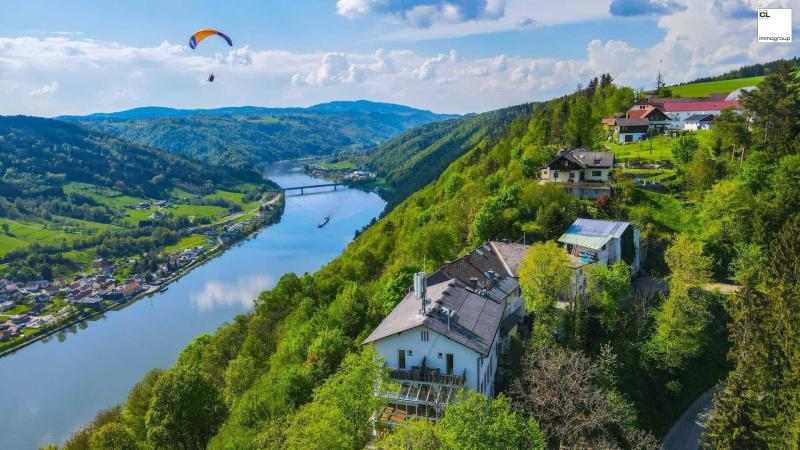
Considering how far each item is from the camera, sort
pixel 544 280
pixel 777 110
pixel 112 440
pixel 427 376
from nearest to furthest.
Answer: pixel 427 376 → pixel 112 440 → pixel 544 280 → pixel 777 110

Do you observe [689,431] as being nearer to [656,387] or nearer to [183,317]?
[656,387]

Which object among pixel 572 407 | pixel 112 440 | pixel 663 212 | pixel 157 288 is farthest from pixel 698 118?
pixel 157 288

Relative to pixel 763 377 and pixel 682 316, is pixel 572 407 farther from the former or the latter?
pixel 682 316

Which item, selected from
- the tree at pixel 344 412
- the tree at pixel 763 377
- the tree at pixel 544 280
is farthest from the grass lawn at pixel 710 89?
the tree at pixel 344 412

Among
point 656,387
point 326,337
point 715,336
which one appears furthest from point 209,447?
point 715,336

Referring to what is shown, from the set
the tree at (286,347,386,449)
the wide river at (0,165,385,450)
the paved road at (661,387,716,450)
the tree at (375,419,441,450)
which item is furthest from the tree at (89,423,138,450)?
the wide river at (0,165,385,450)

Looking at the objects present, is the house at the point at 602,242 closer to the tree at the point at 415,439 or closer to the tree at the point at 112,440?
the tree at the point at 415,439
